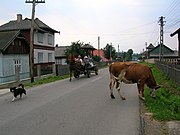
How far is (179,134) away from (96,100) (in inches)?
248

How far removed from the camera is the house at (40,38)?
40.4 m

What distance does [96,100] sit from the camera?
12367 mm

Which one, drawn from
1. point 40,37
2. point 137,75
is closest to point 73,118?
point 137,75

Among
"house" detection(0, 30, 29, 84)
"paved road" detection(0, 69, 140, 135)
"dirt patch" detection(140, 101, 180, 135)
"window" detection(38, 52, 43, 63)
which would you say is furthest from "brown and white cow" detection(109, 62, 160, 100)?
"window" detection(38, 52, 43, 63)

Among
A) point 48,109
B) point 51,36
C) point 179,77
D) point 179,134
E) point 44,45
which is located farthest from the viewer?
point 51,36

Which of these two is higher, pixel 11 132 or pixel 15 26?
pixel 15 26

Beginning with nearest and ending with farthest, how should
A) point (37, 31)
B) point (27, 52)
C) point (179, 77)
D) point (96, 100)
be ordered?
point (96, 100) → point (179, 77) → point (27, 52) → point (37, 31)

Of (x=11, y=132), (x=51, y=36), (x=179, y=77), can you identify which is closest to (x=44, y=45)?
(x=51, y=36)

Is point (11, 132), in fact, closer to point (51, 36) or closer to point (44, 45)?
point (44, 45)

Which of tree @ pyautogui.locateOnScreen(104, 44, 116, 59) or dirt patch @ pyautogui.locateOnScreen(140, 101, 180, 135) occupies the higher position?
tree @ pyautogui.locateOnScreen(104, 44, 116, 59)

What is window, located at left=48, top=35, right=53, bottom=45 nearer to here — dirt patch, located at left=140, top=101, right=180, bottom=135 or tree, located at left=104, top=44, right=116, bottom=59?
dirt patch, located at left=140, top=101, right=180, bottom=135

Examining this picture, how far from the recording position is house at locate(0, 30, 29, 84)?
Answer: 1159 inches

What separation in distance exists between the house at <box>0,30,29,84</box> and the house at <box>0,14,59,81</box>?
128 inches

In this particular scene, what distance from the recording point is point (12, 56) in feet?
106
